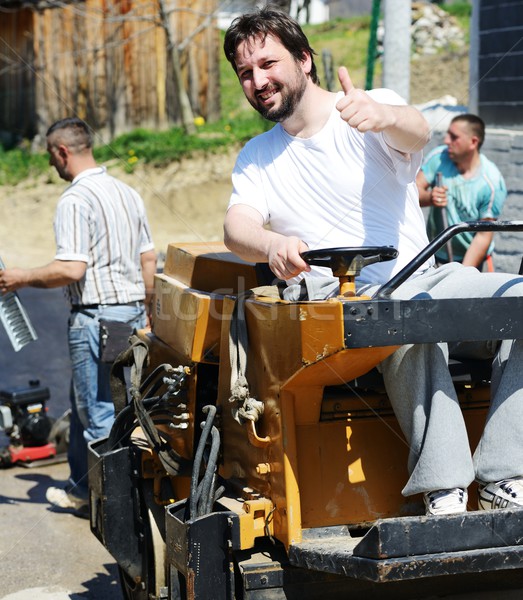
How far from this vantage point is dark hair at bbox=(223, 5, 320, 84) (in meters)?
3.83

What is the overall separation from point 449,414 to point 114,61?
15.0 meters

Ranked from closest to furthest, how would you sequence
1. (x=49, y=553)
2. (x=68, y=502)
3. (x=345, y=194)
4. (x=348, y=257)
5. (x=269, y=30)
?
(x=348, y=257) < (x=345, y=194) < (x=269, y=30) < (x=49, y=553) < (x=68, y=502)

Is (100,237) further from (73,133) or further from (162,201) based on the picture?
(162,201)

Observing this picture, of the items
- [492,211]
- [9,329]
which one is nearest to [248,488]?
[9,329]

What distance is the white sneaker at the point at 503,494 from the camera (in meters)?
3.05

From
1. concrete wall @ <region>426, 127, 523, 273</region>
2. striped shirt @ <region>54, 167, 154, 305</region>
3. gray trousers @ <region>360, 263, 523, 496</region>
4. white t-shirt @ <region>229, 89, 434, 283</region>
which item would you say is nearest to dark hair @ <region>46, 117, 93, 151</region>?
striped shirt @ <region>54, 167, 154, 305</region>

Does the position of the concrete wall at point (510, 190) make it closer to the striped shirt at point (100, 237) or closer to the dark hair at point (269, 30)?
the striped shirt at point (100, 237)

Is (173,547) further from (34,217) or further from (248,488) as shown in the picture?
(34,217)

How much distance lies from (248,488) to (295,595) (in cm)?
40

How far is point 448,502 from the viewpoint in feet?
10.0

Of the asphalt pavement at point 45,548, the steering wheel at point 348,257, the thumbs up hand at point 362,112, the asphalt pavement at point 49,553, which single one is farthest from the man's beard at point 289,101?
the asphalt pavement at point 45,548

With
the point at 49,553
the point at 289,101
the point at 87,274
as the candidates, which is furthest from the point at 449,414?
the point at 87,274

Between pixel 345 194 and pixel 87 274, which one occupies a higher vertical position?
pixel 345 194

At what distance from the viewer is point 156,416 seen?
4.20 meters
